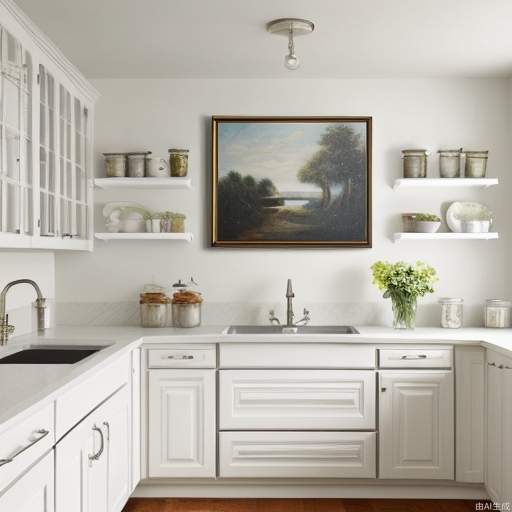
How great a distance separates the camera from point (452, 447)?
3.39 m

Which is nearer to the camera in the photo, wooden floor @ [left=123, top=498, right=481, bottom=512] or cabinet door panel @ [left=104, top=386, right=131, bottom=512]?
cabinet door panel @ [left=104, top=386, right=131, bottom=512]

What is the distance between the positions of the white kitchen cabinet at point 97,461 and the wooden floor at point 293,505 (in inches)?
13.9

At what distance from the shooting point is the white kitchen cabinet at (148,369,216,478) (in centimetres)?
342

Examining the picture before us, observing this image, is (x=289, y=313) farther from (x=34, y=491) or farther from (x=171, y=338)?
(x=34, y=491)

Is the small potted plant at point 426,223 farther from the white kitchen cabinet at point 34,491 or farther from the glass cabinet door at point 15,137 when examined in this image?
the white kitchen cabinet at point 34,491

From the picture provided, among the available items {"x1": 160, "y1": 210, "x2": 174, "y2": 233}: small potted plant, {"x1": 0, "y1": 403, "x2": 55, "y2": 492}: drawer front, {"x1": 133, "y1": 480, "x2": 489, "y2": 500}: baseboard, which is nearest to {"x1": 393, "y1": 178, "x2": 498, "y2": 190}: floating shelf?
{"x1": 160, "y1": 210, "x2": 174, "y2": 233}: small potted plant

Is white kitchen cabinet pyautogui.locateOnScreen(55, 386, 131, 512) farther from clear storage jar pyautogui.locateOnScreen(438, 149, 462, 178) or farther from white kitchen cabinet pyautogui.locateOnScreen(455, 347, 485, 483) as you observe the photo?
clear storage jar pyautogui.locateOnScreen(438, 149, 462, 178)

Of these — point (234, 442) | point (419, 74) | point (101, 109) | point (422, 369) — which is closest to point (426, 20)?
point (419, 74)

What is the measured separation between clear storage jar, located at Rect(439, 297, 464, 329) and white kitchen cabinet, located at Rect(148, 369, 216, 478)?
1.46 metres

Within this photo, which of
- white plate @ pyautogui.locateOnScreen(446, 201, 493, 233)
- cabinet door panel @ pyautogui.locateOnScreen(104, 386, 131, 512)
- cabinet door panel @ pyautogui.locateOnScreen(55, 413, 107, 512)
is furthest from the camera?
white plate @ pyautogui.locateOnScreen(446, 201, 493, 233)

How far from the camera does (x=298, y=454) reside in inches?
135

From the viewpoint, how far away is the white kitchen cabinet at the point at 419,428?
3.40 metres

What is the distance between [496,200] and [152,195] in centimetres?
216

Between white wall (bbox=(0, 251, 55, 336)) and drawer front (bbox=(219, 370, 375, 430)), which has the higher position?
white wall (bbox=(0, 251, 55, 336))
